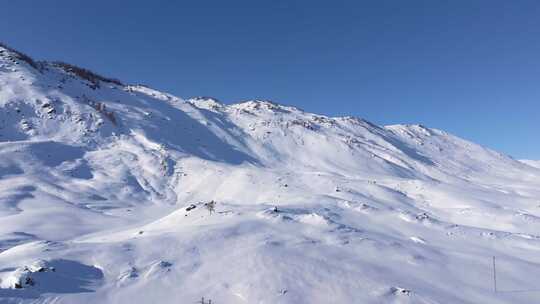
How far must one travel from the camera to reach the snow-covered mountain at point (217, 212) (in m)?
8.41

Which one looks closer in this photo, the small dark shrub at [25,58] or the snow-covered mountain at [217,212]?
the snow-covered mountain at [217,212]

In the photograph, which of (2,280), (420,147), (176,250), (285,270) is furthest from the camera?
(420,147)

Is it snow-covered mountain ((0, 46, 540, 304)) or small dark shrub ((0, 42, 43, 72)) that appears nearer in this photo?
snow-covered mountain ((0, 46, 540, 304))

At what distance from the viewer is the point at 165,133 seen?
1543 inches

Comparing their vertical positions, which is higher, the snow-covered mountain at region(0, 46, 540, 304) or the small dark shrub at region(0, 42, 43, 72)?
the small dark shrub at region(0, 42, 43, 72)

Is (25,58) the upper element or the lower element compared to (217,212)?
upper

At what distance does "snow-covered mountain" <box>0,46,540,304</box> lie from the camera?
8.41 metres

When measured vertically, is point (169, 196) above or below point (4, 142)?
below

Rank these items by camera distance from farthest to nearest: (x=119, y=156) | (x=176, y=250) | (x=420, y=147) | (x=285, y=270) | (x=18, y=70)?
(x=420, y=147) → (x=18, y=70) → (x=119, y=156) → (x=176, y=250) → (x=285, y=270)

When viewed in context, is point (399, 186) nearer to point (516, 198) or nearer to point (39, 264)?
point (516, 198)

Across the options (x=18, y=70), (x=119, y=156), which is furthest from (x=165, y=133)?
(x=18, y=70)

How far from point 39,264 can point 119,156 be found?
81.1ft

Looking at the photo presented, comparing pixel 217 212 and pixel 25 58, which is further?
pixel 25 58

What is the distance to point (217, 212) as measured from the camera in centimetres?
1493
